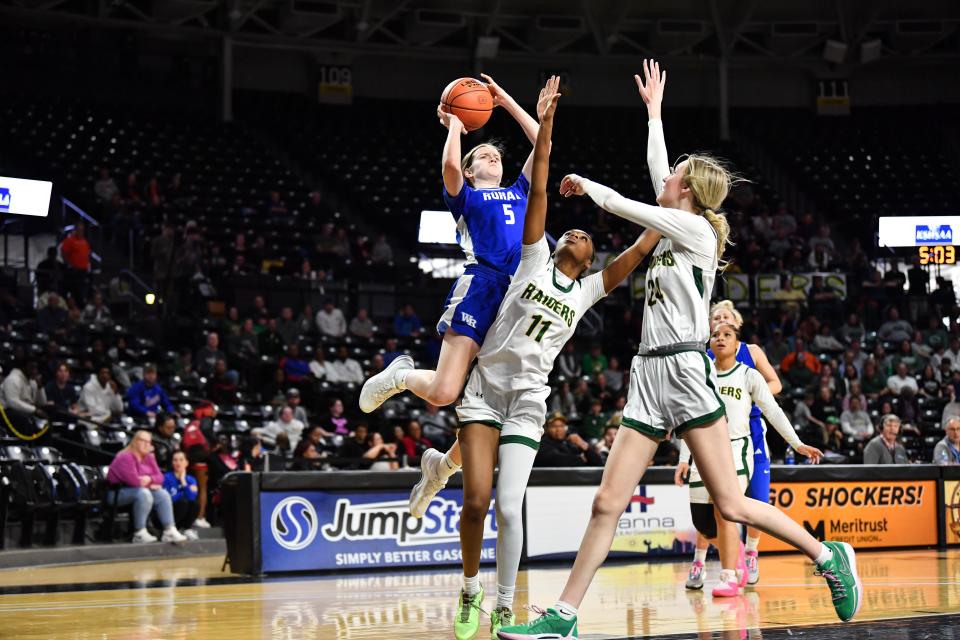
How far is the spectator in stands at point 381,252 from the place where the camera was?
77.5 ft

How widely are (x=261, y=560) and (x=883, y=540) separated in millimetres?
6912

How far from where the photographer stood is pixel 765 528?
5.72 metres

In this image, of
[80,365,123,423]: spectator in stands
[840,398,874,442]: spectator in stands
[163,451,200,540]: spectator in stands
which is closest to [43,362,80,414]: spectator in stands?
[80,365,123,423]: spectator in stands

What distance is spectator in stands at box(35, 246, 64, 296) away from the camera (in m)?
18.5

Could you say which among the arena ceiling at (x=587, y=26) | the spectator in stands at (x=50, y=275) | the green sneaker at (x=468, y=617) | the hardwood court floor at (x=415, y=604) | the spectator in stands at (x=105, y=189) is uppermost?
the arena ceiling at (x=587, y=26)

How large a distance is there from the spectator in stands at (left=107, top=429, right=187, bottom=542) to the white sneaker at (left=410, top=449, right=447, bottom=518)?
24.2ft

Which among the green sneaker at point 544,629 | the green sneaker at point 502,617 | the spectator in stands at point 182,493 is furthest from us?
the spectator in stands at point 182,493

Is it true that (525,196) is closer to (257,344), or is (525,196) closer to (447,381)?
(447,381)

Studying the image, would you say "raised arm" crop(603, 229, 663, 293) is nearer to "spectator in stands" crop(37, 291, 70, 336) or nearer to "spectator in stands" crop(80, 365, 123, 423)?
"spectator in stands" crop(80, 365, 123, 423)

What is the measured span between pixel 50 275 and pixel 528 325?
1434 cm

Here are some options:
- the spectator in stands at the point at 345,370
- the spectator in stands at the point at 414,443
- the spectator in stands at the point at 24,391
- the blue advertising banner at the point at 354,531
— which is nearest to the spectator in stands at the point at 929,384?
the spectator in stands at the point at 414,443

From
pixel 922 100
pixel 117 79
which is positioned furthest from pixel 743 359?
pixel 922 100

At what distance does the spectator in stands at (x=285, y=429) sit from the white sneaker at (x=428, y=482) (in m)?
9.62

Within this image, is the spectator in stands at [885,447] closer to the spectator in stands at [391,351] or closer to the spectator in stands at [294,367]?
the spectator in stands at [391,351]
